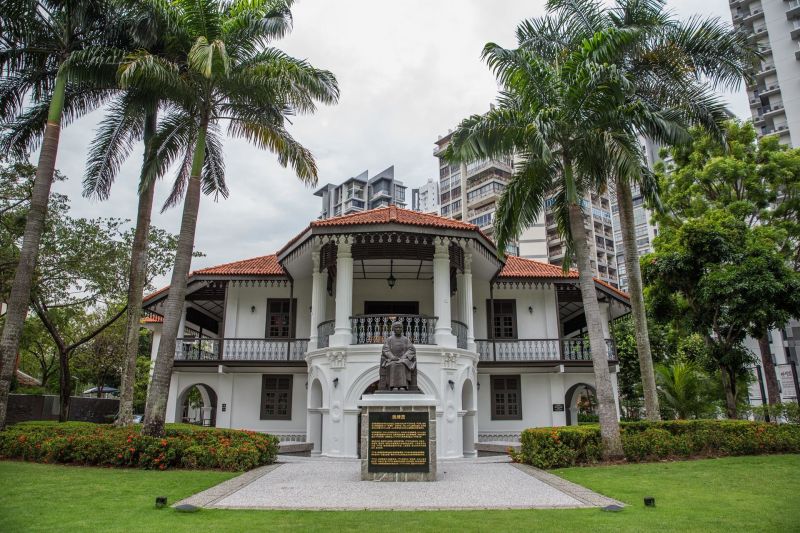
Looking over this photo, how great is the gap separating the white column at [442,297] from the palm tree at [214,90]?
173 inches

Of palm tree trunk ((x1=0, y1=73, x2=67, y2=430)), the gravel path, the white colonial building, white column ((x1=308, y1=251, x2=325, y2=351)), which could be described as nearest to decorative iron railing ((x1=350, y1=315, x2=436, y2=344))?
the white colonial building

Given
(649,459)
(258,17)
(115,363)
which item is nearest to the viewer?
(649,459)

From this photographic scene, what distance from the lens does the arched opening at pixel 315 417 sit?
1747cm

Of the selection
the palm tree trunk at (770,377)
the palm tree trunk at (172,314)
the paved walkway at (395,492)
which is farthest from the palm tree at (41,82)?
the palm tree trunk at (770,377)

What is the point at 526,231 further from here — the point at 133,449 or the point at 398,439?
the point at 133,449

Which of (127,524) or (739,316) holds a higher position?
(739,316)

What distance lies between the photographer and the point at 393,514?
7402 millimetres

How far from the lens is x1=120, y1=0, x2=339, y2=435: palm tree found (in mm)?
12664

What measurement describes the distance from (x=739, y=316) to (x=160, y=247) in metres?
22.1

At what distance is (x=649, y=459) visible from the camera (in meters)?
13.0

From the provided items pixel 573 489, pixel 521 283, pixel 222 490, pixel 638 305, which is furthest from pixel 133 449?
pixel 521 283

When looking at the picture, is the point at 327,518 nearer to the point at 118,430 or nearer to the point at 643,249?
the point at 118,430

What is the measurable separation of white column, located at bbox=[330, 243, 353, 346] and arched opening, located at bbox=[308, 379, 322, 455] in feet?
7.42

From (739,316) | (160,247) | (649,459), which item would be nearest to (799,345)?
(739,316)
